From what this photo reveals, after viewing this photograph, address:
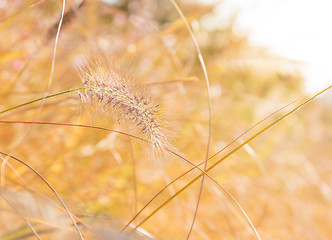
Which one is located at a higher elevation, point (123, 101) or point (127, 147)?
point (127, 147)

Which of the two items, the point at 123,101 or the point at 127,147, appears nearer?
the point at 123,101

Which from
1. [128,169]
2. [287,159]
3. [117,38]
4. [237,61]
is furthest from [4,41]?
[287,159]

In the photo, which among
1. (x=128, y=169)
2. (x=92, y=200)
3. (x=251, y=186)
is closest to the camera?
(x=92, y=200)

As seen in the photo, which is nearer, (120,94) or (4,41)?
(120,94)

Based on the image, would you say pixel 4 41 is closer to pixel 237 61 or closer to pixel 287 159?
pixel 237 61

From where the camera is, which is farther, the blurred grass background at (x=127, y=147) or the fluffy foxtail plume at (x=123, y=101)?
the blurred grass background at (x=127, y=147)
